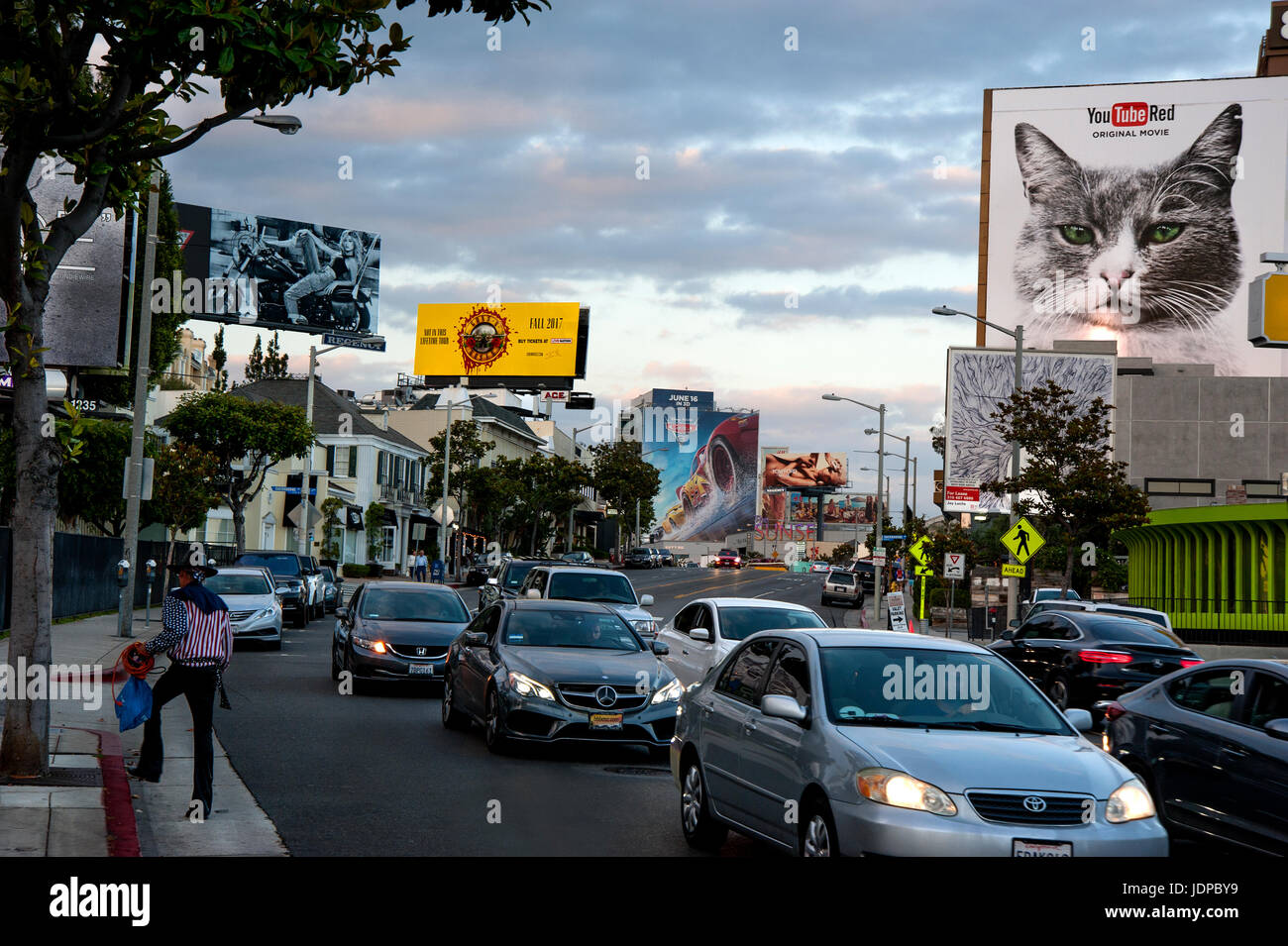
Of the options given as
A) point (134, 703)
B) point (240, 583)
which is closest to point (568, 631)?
point (134, 703)

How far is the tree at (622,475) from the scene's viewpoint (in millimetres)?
123750

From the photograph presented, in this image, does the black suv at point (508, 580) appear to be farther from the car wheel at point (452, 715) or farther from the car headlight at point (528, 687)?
the car headlight at point (528, 687)

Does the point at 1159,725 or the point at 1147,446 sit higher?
the point at 1147,446

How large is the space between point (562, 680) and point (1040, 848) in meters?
7.41

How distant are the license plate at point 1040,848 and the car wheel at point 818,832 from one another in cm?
91

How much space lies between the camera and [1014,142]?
110688 mm

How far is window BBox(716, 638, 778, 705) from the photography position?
975cm

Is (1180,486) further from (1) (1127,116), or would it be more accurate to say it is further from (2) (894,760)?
(2) (894,760)

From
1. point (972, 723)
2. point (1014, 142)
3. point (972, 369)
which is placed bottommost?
point (972, 723)

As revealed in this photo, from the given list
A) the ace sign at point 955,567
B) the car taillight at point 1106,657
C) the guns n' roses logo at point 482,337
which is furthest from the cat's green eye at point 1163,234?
the car taillight at point 1106,657
